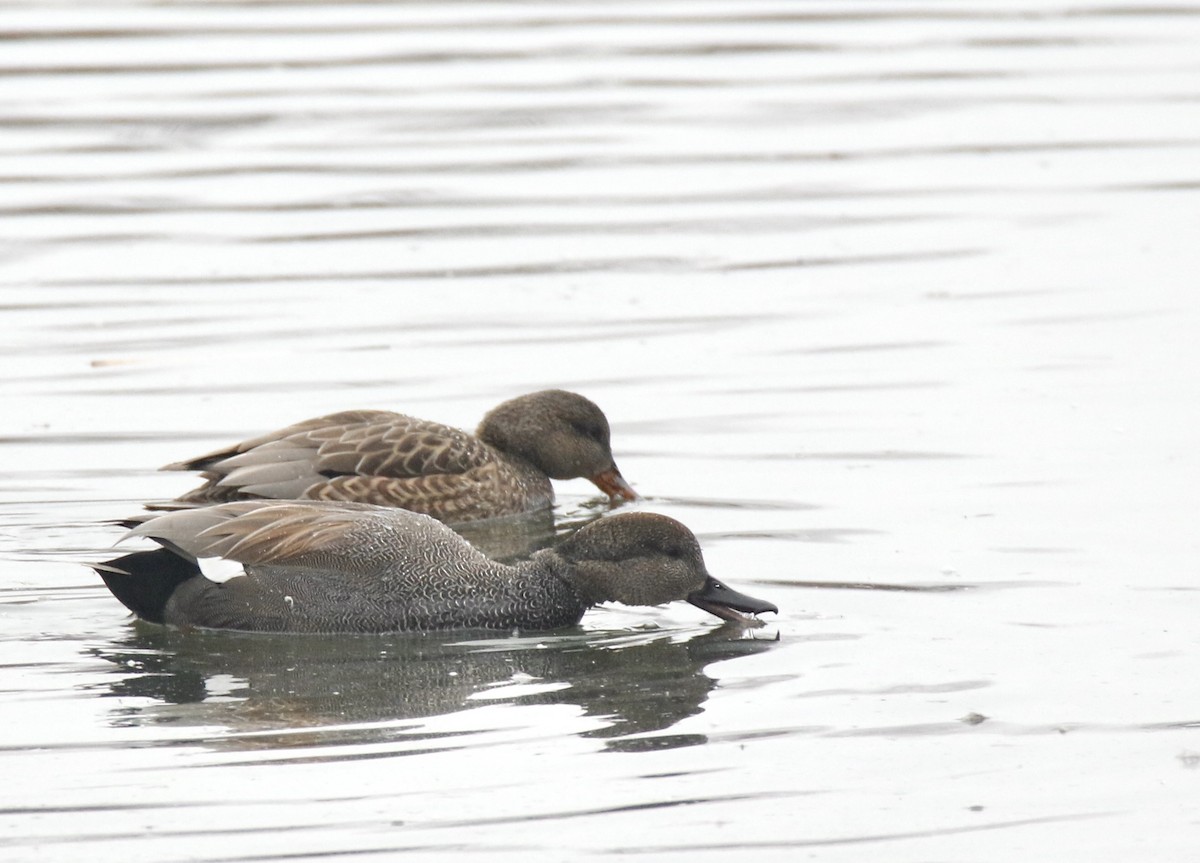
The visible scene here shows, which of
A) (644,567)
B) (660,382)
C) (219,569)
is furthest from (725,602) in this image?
(660,382)

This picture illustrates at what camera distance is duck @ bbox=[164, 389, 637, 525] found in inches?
328

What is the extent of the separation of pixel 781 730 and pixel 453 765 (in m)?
0.94

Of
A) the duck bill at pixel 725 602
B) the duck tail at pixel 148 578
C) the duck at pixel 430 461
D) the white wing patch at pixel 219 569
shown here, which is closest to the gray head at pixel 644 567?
the duck bill at pixel 725 602

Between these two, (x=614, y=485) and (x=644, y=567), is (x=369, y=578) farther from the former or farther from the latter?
(x=614, y=485)

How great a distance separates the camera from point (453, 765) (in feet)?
18.4

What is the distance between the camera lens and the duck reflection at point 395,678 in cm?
602

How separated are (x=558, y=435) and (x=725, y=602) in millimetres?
2370

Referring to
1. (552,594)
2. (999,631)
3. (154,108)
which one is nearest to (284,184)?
(154,108)

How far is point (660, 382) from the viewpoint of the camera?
33.3ft

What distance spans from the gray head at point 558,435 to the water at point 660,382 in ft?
0.72

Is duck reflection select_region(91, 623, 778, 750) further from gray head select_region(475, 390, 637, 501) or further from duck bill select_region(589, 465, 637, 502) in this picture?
gray head select_region(475, 390, 637, 501)

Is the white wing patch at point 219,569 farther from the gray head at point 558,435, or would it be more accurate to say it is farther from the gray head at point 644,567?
the gray head at point 558,435

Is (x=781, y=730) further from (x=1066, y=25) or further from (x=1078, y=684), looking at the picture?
(x=1066, y=25)

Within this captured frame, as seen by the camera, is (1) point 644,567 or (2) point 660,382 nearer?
(1) point 644,567
